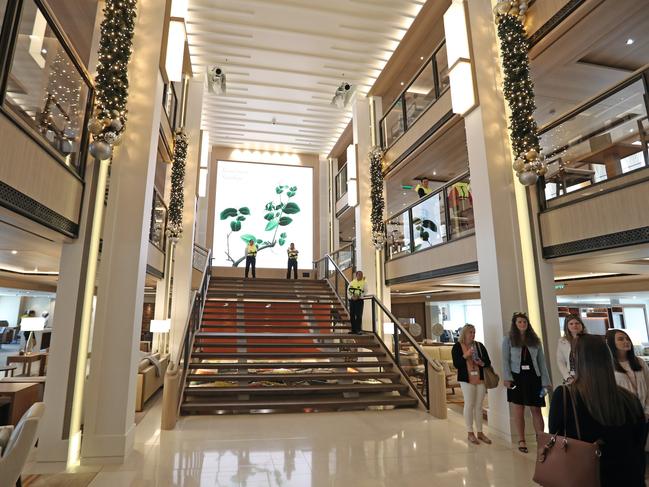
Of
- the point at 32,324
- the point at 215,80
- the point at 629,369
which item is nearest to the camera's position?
the point at 629,369

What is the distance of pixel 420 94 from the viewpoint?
9.22 m

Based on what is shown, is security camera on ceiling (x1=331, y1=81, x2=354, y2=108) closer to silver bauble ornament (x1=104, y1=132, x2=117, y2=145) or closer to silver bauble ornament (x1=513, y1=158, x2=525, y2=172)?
silver bauble ornament (x1=513, y1=158, x2=525, y2=172)

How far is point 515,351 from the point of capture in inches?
182

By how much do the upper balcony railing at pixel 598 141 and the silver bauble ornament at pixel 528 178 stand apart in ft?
1.37

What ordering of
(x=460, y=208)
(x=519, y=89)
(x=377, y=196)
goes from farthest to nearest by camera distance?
(x=377, y=196) → (x=460, y=208) → (x=519, y=89)

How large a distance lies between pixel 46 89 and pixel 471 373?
5776 mm

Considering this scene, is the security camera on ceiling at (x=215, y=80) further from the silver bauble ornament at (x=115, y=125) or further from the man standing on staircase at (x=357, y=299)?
the silver bauble ornament at (x=115, y=125)

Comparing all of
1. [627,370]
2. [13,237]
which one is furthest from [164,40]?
[627,370]

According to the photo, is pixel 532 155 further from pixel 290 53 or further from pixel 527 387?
pixel 290 53

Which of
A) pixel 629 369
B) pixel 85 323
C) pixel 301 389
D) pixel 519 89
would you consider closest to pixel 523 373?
pixel 629 369

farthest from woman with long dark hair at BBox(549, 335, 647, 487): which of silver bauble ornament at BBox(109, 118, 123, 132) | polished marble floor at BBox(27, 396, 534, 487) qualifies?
silver bauble ornament at BBox(109, 118, 123, 132)


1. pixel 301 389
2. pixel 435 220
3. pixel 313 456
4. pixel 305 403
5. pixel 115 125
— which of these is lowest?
pixel 313 456

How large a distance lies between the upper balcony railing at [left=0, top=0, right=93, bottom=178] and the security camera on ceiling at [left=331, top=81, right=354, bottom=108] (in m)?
7.37

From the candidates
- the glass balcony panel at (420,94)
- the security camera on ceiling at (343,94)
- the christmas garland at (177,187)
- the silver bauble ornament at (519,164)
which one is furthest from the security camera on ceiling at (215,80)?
the silver bauble ornament at (519,164)
